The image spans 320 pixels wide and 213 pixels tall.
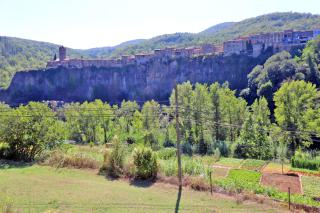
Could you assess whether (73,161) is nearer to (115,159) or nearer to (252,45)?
(115,159)

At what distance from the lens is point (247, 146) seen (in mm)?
36594

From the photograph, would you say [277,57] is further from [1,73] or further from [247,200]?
[1,73]

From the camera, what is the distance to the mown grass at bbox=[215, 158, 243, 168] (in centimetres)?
3203

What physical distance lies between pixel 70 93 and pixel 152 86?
92.1ft

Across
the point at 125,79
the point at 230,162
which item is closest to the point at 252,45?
the point at 125,79

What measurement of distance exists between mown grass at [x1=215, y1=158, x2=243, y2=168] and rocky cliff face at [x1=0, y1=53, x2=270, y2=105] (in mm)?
51421

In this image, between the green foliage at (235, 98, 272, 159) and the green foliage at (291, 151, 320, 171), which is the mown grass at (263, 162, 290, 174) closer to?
the green foliage at (291, 151, 320, 171)

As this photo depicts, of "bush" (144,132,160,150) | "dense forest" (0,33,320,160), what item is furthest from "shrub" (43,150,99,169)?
"bush" (144,132,160,150)

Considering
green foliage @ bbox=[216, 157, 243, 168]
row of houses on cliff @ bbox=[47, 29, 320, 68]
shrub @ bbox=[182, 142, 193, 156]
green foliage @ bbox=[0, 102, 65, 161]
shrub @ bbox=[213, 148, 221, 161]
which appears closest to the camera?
green foliage @ bbox=[0, 102, 65, 161]

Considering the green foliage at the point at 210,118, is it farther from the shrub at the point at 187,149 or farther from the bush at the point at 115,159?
the bush at the point at 115,159

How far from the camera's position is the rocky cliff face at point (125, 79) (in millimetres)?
90262

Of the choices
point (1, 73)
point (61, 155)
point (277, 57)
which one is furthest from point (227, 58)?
point (1, 73)

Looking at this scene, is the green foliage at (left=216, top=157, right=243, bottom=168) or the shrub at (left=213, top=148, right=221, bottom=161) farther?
the shrub at (left=213, top=148, right=221, bottom=161)

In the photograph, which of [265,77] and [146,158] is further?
[265,77]
